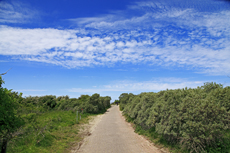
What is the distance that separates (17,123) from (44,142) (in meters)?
4.78

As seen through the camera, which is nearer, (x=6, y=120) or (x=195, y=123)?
(x=6, y=120)

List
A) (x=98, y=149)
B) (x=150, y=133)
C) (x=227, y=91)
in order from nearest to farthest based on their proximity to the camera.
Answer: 1. (x=98, y=149)
2. (x=227, y=91)
3. (x=150, y=133)

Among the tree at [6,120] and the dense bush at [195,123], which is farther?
the dense bush at [195,123]

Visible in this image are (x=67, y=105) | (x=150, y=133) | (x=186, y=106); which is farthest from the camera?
(x=67, y=105)

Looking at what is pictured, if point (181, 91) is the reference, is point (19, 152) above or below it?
below

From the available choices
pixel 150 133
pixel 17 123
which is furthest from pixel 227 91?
pixel 17 123

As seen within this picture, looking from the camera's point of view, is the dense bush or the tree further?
the dense bush

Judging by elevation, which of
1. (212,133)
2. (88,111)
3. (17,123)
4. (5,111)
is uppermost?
(5,111)

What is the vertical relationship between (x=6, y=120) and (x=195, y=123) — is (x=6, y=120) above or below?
above

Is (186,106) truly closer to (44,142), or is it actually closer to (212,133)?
(212,133)

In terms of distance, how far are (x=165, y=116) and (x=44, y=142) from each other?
268 inches

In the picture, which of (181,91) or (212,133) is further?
(181,91)

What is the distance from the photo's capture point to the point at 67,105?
2884cm

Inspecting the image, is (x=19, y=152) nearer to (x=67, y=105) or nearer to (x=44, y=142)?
(x=44, y=142)
